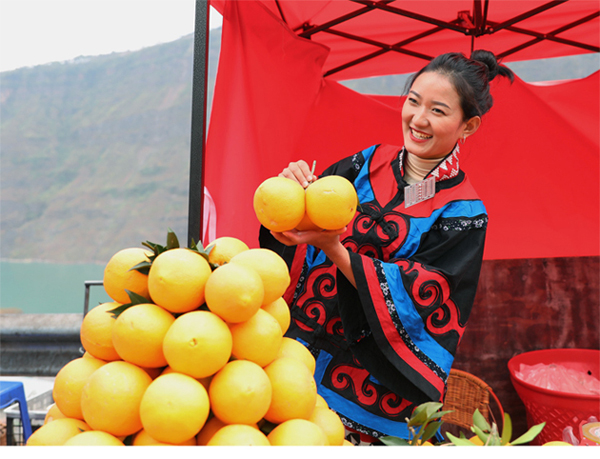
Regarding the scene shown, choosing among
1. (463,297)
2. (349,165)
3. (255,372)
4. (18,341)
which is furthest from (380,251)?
(18,341)

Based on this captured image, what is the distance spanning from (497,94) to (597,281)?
1.66 meters

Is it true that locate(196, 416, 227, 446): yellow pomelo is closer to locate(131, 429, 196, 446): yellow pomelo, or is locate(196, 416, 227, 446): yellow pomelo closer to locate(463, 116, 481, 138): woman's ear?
locate(131, 429, 196, 446): yellow pomelo

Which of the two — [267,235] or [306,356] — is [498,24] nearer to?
[267,235]

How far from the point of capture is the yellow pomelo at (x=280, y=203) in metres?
1.02

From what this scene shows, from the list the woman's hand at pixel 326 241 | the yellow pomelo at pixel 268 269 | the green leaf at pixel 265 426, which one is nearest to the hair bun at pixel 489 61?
the woman's hand at pixel 326 241

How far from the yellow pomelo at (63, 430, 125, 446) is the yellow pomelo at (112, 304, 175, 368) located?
0.12 metres

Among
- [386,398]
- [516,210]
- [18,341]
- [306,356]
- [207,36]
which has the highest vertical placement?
[207,36]

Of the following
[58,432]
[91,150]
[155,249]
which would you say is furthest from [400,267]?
[91,150]

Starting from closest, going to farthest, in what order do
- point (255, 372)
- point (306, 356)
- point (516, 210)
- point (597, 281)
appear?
1. point (255, 372)
2. point (306, 356)
3. point (516, 210)
4. point (597, 281)

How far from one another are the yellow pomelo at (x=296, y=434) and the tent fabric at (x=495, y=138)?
144 centimetres

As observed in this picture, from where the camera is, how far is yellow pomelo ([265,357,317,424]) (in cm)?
80

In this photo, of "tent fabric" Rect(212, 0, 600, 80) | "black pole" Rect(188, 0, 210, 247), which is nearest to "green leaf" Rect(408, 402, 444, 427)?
"black pole" Rect(188, 0, 210, 247)

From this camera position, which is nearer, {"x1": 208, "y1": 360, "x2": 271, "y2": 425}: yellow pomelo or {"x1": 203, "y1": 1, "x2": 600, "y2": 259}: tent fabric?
{"x1": 208, "y1": 360, "x2": 271, "y2": 425}: yellow pomelo

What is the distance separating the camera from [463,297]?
1.34 meters
